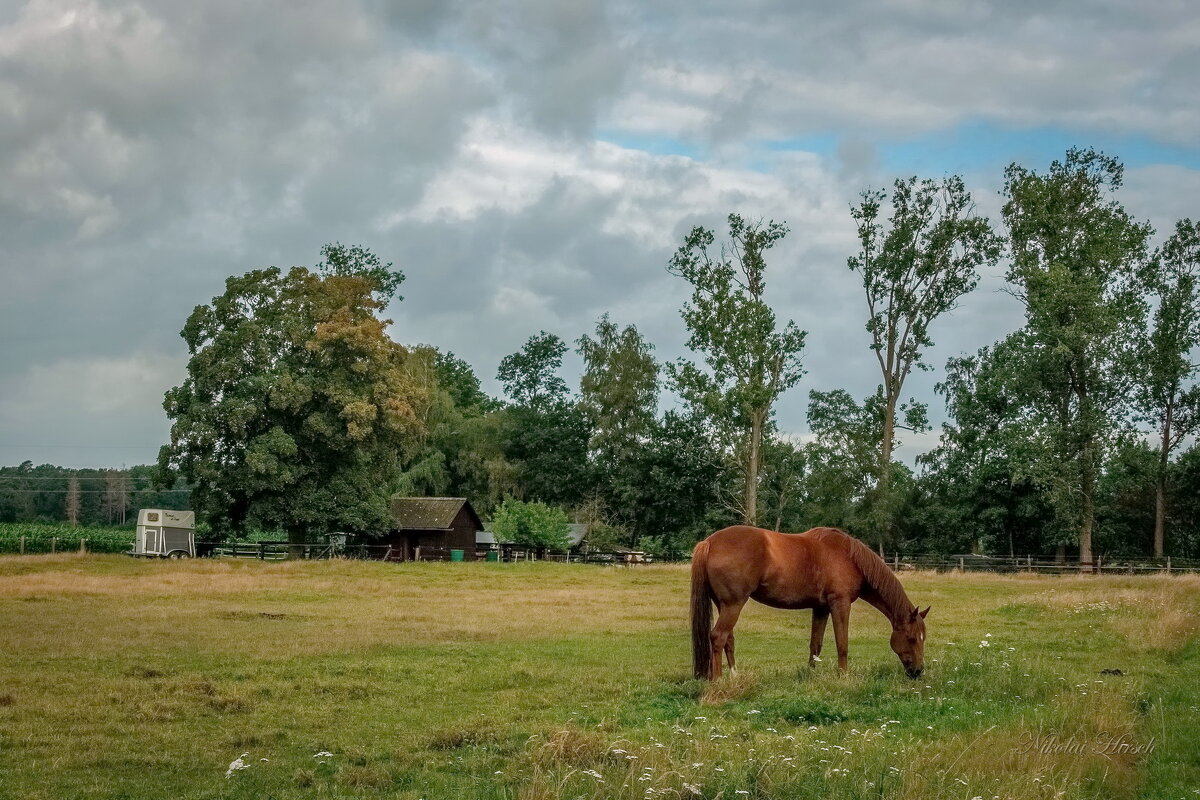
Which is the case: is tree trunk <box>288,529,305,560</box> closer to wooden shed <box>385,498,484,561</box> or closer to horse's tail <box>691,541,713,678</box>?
wooden shed <box>385,498,484,561</box>

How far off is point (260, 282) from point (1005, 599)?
3674cm

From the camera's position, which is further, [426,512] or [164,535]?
[426,512]

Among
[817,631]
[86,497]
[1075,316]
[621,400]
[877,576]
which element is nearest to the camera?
[877,576]

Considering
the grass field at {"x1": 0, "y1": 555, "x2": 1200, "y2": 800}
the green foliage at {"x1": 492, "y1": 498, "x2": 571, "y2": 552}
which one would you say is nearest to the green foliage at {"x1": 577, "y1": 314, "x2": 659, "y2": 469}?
the green foliage at {"x1": 492, "y1": 498, "x2": 571, "y2": 552}

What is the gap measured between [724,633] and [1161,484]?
4671 centimetres

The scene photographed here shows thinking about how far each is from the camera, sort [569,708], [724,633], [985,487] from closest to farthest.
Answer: [569,708]
[724,633]
[985,487]

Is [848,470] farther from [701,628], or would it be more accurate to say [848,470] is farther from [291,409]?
[701,628]

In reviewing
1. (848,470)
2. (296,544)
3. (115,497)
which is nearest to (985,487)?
(848,470)

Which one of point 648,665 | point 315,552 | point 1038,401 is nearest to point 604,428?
point 315,552

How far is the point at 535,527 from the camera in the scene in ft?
193

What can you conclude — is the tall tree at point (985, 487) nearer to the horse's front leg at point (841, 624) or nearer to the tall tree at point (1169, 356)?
the tall tree at point (1169, 356)

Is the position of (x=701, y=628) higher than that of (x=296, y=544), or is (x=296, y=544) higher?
(x=701, y=628)

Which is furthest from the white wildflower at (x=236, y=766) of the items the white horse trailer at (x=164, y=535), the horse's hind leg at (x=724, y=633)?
the white horse trailer at (x=164, y=535)

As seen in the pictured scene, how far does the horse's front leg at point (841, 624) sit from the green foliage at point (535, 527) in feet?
149
